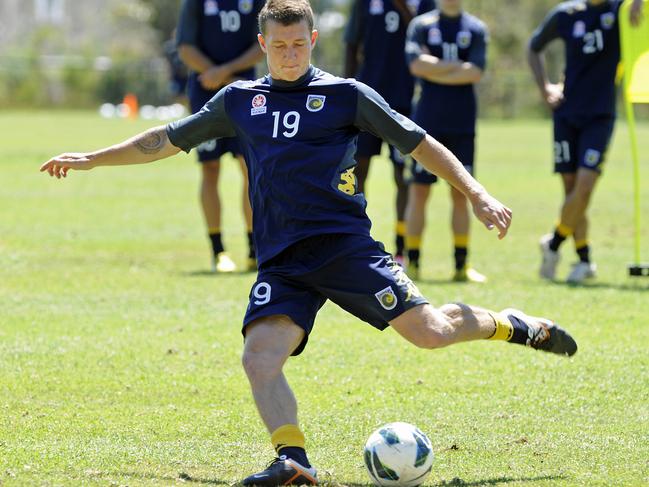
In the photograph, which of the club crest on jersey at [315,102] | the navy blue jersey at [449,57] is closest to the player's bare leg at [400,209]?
the navy blue jersey at [449,57]

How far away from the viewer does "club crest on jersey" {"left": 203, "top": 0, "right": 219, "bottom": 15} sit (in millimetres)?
11500

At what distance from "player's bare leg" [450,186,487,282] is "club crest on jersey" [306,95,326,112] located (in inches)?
220

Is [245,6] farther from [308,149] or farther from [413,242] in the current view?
[308,149]

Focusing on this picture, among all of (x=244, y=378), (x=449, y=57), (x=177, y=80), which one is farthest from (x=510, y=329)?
(x=177, y=80)

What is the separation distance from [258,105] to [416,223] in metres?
5.79

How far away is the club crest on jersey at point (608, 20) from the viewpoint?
35.9 ft

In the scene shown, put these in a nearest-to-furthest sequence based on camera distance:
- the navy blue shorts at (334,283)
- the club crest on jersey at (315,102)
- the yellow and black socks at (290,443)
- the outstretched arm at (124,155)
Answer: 1. the yellow and black socks at (290,443)
2. the navy blue shorts at (334,283)
3. the club crest on jersey at (315,102)
4. the outstretched arm at (124,155)

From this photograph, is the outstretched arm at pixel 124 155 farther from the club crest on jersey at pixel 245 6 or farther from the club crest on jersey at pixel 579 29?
the club crest on jersey at pixel 579 29

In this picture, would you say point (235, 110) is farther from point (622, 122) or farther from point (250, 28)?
point (622, 122)

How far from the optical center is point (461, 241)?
11078mm

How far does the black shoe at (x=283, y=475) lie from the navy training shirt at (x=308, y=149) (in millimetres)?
1011

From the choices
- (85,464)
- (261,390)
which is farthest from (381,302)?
(85,464)

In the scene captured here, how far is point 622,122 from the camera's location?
1807 inches

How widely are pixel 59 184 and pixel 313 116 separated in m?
15.4
